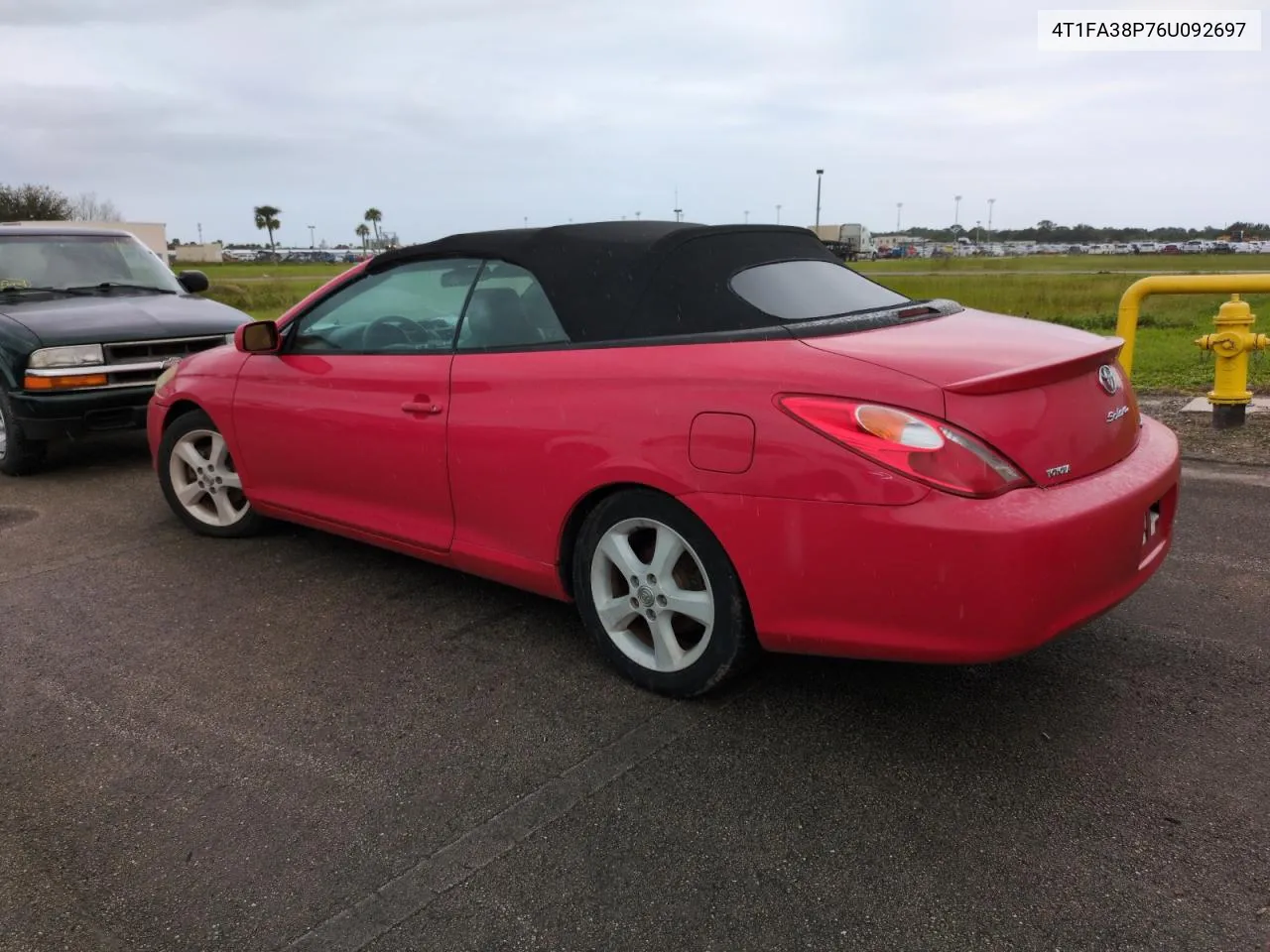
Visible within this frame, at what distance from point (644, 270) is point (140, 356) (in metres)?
4.72

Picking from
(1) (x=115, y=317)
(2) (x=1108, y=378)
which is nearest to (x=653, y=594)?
(2) (x=1108, y=378)

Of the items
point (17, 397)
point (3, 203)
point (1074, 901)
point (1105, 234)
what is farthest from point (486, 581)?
point (1105, 234)

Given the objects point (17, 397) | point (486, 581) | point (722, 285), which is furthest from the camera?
point (17, 397)

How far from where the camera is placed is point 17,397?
6207 millimetres

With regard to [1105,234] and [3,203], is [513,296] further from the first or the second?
[1105,234]

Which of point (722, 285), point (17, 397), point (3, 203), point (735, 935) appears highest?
point (3, 203)

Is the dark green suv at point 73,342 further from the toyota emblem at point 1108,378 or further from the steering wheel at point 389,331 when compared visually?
the toyota emblem at point 1108,378

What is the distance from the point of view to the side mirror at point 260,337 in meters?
4.23

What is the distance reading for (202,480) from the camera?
4867mm

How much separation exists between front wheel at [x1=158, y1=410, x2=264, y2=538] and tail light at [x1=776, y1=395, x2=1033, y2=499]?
130 inches

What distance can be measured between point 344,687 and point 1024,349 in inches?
95.7

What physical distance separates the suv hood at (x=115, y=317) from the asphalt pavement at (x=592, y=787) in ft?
10.0

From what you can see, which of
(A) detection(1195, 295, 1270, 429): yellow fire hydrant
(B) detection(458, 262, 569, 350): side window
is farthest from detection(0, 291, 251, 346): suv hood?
(A) detection(1195, 295, 1270, 429): yellow fire hydrant

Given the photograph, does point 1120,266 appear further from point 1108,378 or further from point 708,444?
point 708,444
